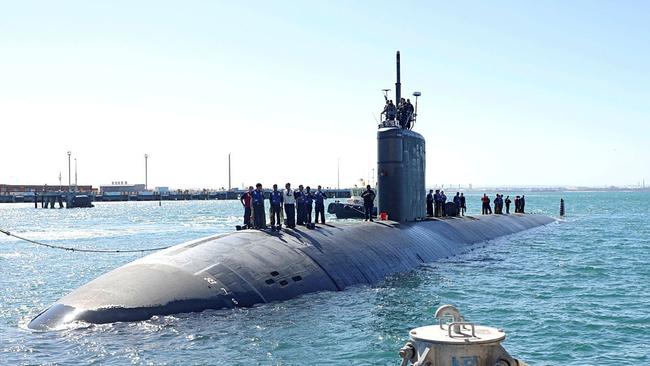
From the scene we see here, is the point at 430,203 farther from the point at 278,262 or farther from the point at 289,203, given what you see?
the point at 278,262

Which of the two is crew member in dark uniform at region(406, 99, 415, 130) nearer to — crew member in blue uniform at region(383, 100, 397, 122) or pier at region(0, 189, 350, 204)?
crew member in blue uniform at region(383, 100, 397, 122)

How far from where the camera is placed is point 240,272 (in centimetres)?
1535

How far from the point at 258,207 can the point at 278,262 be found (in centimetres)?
323

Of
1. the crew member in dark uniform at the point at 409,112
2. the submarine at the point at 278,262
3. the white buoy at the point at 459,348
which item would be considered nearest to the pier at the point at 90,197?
the crew member in dark uniform at the point at 409,112

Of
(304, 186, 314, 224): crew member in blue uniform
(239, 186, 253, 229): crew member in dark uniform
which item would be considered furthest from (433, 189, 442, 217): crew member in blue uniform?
(239, 186, 253, 229): crew member in dark uniform

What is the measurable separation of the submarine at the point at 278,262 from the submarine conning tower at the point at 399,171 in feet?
0.12

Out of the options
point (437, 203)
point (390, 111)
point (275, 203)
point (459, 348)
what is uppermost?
point (390, 111)

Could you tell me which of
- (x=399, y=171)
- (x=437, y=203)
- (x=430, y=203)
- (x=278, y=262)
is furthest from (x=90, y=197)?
(x=278, y=262)

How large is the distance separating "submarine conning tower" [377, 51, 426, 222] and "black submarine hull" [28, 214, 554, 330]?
66.7 inches

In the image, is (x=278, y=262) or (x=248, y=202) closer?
(x=278, y=262)

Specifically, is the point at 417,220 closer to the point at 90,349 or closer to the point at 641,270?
the point at 641,270

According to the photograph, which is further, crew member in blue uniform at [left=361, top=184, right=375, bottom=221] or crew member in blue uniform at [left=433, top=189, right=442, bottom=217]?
crew member in blue uniform at [left=433, top=189, right=442, bottom=217]

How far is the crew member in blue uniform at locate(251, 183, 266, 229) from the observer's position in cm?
1912

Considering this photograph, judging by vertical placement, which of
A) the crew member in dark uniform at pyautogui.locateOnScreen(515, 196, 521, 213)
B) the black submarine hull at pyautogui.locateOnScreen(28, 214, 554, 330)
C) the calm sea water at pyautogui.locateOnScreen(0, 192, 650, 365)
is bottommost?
the calm sea water at pyautogui.locateOnScreen(0, 192, 650, 365)
